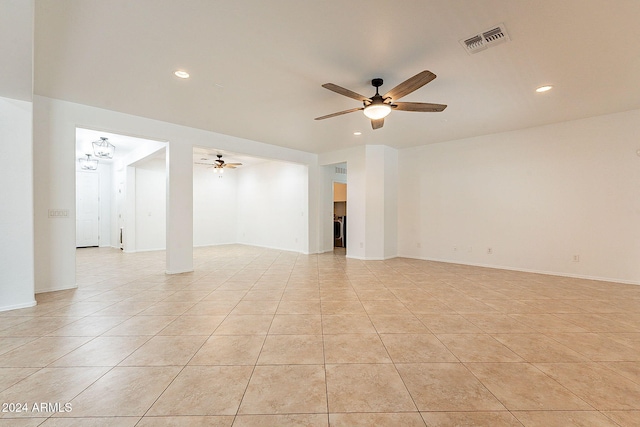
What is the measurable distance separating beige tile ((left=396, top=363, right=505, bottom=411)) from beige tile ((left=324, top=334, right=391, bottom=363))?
210mm

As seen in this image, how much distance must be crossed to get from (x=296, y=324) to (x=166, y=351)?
1161mm

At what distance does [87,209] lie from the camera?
8.88 meters

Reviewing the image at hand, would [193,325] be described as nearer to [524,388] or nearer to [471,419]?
[471,419]

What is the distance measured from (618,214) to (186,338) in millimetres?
6620

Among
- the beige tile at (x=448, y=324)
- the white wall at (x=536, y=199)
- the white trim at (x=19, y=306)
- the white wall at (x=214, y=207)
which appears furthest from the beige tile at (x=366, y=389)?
the white wall at (x=214, y=207)

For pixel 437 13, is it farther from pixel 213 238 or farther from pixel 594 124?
pixel 213 238

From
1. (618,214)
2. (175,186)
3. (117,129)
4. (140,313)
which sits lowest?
(140,313)

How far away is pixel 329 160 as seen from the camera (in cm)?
709

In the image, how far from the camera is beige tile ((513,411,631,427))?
4.55 ft

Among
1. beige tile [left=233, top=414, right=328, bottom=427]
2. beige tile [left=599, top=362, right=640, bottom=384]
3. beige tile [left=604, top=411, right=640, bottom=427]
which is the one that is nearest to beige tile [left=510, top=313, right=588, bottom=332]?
beige tile [left=599, top=362, right=640, bottom=384]

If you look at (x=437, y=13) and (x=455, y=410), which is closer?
(x=455, y=410)

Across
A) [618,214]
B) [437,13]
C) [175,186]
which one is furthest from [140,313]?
[618,214]

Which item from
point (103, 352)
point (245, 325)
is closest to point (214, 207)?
point (245, 325)

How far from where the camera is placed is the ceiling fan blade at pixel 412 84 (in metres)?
2.44
